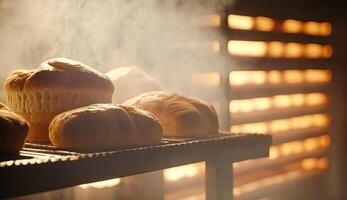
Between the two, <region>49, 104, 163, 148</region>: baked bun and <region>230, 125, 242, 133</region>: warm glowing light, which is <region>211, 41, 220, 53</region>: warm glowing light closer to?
<region>230, 125, 242, 133</region>: warm glowing light

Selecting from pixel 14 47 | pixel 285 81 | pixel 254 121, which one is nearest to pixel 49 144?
pixel 14 47

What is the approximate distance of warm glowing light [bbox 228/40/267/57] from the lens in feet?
18.5

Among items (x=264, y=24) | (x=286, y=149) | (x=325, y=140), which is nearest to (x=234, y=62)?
(x=264, y=24)

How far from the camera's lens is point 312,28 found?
708 cm

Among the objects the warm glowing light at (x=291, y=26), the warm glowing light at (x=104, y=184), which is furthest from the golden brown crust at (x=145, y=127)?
the warm glowing light at (x=291, y=26)

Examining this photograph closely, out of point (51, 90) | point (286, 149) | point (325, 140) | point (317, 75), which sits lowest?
point (325, 140)

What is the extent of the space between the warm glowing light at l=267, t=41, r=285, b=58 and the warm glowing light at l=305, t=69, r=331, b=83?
670 mm

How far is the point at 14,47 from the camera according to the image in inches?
104

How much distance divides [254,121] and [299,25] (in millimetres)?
1578

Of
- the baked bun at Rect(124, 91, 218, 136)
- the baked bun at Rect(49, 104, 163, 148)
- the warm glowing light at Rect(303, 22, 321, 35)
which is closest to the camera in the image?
the baked bun at Rect(49, 104, 163, 148)

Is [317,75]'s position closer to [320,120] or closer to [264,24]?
[320,120]

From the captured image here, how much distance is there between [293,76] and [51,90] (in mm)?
5257

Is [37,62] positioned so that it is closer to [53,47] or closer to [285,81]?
[53,47]

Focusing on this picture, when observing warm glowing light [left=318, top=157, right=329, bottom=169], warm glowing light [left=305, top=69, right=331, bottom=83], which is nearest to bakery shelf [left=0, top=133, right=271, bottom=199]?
warm glowing light [left=305, top=69, right=331, bottom=83]
